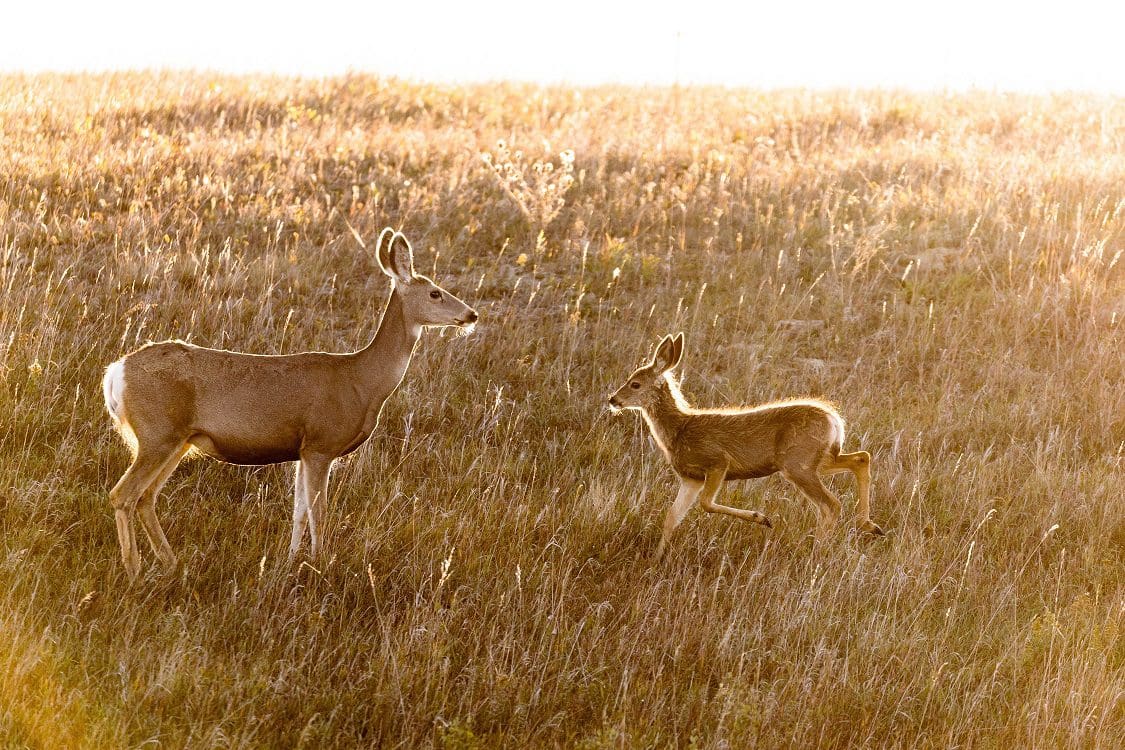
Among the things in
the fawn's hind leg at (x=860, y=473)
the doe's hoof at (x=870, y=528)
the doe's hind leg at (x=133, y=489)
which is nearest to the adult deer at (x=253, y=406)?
the doe's hind leg at (x=133, y=489)

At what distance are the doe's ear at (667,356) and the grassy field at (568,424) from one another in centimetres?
84

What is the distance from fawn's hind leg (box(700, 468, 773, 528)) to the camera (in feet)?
24.6

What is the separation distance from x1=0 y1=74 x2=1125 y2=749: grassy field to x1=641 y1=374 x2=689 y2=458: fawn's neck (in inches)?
17.7

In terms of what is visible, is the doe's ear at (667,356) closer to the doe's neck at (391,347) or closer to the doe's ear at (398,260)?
the doe's neck at (391,347)

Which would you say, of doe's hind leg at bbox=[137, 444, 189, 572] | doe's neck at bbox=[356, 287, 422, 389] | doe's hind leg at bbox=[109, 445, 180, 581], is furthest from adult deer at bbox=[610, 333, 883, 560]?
doe's hind leg at bbox=[109, 445, 180, 581]

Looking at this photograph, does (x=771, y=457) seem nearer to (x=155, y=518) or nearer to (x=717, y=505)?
(x=717, y=505)

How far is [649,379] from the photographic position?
834 cm

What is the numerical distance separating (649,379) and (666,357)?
7.8 inches

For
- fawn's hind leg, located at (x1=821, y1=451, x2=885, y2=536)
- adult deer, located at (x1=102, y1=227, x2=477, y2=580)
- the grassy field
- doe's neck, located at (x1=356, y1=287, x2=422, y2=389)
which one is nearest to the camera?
the grassy field

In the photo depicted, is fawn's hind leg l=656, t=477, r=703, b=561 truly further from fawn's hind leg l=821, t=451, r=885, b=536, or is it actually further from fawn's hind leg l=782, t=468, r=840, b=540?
fawn's hind leg l=821, t=451, r=885, b=536

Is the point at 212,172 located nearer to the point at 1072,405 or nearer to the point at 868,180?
the point at 868,180

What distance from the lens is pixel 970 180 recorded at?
13.8 meters

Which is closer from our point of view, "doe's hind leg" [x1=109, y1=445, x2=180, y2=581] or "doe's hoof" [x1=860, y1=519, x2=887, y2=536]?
"doe's hind leg" [x1=109, y1=445, x2=180, y2=581]

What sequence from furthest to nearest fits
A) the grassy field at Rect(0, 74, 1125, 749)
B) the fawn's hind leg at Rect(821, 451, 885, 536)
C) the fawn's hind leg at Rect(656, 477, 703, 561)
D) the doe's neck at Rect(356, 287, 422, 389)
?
1. the fawn's hind leg at Rect(821, 451, 885, 536)
2. the fawn's hind leg at Rect(656, 477, 703, 561)
3. the doe's neck at Rect(356, 287, 422, 389)
4. the grassy field at Rect(0, 74, 1125, 749)
